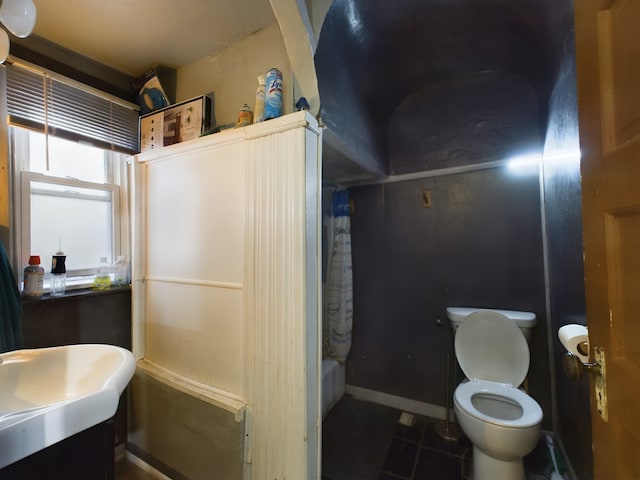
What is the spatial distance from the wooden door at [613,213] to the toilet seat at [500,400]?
33.2 inches

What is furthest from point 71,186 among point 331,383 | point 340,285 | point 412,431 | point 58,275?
point 412,431

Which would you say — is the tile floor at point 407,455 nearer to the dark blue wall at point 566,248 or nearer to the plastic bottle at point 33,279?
the dark blue wall at point 566,248

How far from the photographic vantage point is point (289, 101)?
4.06ft

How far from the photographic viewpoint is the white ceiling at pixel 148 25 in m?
1.23

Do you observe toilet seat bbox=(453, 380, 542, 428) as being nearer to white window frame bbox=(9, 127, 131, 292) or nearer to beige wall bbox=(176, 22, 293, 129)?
beige wall bbox=(176, 22, 293, 129)

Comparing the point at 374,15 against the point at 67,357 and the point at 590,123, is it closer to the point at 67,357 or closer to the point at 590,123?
the point at 590,123

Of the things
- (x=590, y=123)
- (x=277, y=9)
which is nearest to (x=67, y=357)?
(x=277, y=9)

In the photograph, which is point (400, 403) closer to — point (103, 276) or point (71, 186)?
point (103, 276)

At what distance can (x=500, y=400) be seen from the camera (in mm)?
1585

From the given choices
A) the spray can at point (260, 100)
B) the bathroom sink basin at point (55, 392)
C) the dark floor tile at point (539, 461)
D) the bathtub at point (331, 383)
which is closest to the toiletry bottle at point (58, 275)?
the bathroom sink basin at point (55, 392)

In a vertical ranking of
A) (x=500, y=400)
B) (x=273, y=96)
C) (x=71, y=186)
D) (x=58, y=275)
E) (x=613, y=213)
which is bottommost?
(x=500, y=400)

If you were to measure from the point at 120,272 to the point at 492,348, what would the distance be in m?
2.47

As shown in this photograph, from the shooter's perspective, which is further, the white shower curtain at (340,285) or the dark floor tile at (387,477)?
the white shower curtain at (340,285)

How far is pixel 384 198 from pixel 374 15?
1.25m
